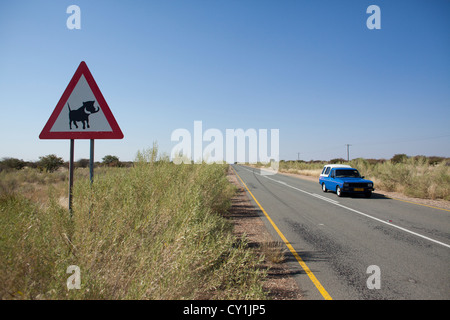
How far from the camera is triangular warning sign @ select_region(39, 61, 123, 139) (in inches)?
131

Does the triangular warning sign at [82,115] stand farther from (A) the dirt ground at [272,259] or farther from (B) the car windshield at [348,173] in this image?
(B) the car windshield at [348,173]

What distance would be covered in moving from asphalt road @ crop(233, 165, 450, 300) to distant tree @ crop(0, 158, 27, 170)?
Result: 2475 centimetres

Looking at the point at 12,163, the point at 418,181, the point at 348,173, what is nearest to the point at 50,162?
the point at 12,163

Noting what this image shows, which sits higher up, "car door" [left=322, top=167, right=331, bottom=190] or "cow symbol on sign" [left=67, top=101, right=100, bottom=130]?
"cow symbol on sign" [left=67, top=101, right=100, bottom=130]

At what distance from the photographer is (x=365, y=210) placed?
9.80 m

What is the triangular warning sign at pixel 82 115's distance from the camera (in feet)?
10.9

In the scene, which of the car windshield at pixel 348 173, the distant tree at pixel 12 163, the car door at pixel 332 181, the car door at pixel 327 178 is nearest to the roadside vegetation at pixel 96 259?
the car door at pixel 332 181

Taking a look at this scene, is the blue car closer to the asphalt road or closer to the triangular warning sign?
the asphalt road

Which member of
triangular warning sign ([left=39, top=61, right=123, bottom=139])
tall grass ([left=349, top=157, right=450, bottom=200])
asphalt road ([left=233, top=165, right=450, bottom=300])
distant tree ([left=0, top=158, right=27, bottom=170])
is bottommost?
asphalt road ([left=233, top=165, right=450, bottom=300])

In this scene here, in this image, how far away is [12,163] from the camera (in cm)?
2236

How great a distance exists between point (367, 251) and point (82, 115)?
6249mm

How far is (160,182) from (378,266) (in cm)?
484

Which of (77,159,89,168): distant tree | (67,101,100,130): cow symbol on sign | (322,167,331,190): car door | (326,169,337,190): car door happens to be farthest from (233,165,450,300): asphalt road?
(77,159,89,168): distant tree
